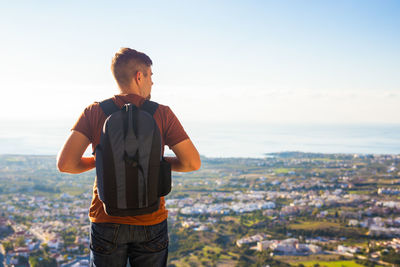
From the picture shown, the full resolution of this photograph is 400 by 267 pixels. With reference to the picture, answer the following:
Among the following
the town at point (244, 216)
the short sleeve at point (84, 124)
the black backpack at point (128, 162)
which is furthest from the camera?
the town at point (244, 216)

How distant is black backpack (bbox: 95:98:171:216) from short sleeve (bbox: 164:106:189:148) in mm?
108

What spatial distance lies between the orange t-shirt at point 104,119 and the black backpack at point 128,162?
6cm

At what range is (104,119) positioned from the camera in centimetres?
103

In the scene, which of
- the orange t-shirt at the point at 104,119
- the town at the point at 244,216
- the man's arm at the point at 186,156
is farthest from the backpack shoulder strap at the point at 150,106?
the town at the point at 244,216

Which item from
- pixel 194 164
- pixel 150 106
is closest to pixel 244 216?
pixel 194 164

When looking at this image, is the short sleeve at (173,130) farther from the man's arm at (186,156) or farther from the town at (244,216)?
the town at (244,216)

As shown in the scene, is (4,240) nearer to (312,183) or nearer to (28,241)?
(28,241)

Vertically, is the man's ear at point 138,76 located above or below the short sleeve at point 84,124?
above

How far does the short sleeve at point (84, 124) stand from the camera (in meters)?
1.02

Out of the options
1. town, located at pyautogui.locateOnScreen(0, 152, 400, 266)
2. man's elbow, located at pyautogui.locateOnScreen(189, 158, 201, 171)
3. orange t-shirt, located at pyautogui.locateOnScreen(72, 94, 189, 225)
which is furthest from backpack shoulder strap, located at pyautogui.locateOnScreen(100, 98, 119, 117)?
town, located at pyautogui.locateOnScreen(0, 152, 400, 266)

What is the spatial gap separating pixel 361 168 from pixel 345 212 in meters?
14.6

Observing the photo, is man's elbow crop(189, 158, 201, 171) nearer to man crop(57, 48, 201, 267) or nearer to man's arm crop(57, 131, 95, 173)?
man crop(57, 48, 201, 267)

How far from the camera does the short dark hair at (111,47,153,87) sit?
41.1 inches

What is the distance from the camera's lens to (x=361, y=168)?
99.0 ft
